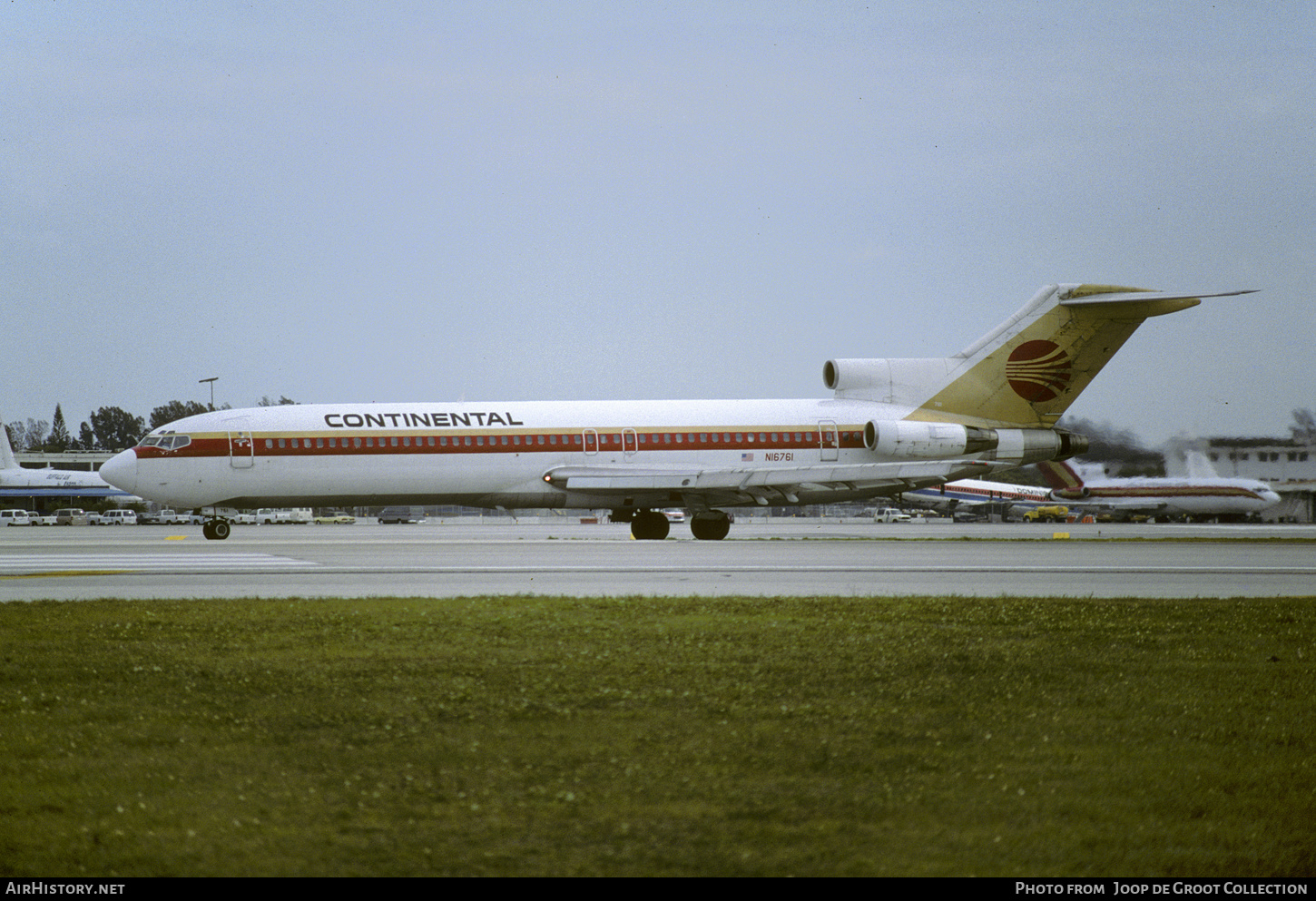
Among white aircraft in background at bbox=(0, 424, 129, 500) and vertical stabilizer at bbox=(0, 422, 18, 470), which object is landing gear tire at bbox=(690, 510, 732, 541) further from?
vertical stabilizer at bbox=(0, 422, 18, 470)

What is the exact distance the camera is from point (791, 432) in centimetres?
3397

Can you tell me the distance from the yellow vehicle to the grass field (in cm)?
6521

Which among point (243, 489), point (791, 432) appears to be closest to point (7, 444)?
point (243, 489)

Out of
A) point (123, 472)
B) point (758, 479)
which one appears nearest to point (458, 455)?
point (758, 479)

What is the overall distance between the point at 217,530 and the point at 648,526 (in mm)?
13182

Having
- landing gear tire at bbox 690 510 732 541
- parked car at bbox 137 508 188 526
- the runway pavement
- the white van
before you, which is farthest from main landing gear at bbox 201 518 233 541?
the white van

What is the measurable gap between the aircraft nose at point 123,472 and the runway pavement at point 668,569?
3231 mm

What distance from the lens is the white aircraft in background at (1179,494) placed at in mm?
46500

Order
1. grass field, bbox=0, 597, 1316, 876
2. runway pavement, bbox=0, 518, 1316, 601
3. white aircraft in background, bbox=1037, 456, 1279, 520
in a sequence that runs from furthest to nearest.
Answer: white aircraft in background, bbox=1037, 456, 1279, 520
runway pavement, bbox=0, 518, 1316, 601
grass field, bbox=0, 597, 1316, 876

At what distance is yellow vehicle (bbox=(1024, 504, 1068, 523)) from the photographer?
7338 cm

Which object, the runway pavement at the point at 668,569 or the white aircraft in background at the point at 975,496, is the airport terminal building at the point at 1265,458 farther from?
the white aircraft in background at the point at 975,496

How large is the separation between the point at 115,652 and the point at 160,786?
14.8ft

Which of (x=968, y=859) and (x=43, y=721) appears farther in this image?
Answer: (x=43, y=721)

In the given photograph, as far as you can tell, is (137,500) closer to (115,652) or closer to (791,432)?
(791,432)
